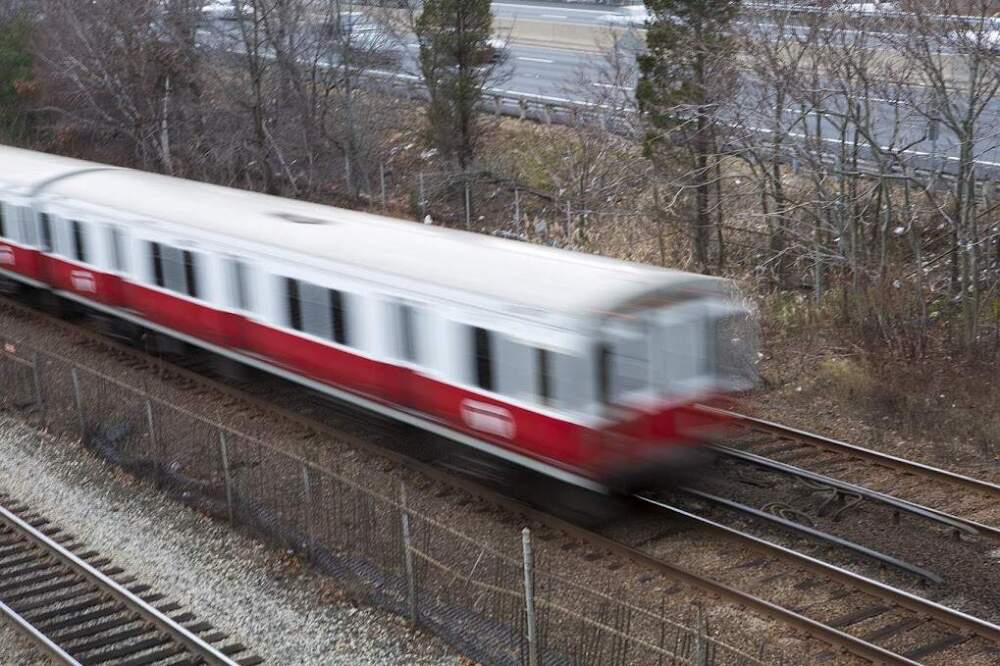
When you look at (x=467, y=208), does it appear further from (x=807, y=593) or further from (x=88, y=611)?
(x=807, y=593)

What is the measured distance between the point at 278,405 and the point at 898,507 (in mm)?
7779

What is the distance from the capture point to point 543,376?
10.6 metres

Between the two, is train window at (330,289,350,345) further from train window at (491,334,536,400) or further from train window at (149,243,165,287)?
train window at (149,243,165,287)

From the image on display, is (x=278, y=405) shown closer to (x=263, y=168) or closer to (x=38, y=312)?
(x=38, y=312)

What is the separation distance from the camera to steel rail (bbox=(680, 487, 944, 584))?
34.4ft

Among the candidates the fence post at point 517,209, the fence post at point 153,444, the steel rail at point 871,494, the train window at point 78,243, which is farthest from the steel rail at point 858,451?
the fence post at point 517,209

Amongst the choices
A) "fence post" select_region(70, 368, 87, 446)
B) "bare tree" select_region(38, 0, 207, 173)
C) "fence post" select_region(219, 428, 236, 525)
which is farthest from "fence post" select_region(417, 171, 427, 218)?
"fence post" select_region(219, 428, 236, 525)

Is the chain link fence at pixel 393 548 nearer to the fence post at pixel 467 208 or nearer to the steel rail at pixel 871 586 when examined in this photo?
the steel rail at pixel 871 586

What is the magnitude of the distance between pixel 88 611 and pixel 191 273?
5.77 m

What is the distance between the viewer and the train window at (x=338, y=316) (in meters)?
13.1

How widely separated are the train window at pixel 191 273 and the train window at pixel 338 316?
3.00 metres

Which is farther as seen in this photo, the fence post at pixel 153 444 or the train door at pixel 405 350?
the fence post at pixel 153 444

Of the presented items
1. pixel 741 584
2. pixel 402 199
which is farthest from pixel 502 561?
pixel 402 199

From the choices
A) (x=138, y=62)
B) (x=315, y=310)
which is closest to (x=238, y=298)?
(x=315, y=310)
